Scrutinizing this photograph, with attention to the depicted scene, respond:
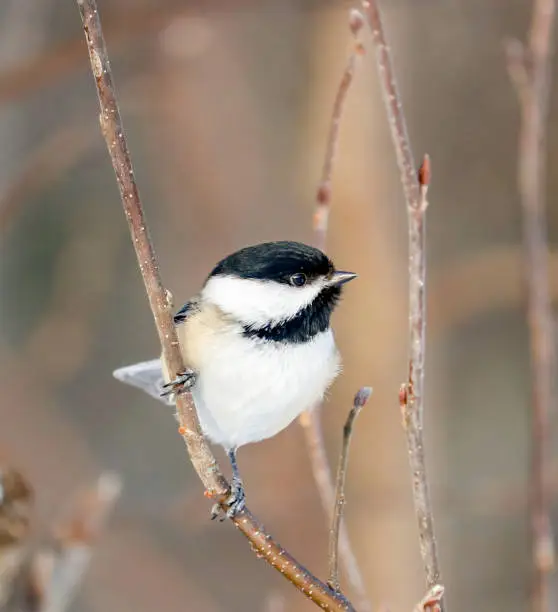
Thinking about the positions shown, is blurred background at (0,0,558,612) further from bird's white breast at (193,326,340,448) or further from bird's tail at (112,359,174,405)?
bird's white breast at (193,326,340,448)

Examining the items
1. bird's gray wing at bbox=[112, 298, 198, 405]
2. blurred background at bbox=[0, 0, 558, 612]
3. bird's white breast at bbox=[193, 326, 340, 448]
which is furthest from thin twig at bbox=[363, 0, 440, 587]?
blurred background at bbox=[0, 0, 558, 612]

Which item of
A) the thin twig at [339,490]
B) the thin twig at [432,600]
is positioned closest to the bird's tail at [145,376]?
the thin twig at [339,490]

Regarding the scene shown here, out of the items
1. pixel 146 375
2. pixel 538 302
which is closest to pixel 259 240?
pixel 146 375

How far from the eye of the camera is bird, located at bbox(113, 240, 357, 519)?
3.65 feet

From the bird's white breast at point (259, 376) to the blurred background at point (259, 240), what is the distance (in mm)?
1310

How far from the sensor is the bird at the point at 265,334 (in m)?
1.11

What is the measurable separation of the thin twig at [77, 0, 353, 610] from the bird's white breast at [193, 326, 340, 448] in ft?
0.74

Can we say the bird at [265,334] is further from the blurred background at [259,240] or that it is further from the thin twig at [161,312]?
the blurred background at [259,240]

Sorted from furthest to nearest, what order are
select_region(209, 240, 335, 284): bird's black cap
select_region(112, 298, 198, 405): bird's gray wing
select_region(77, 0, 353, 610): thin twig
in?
select_region(112, 298, 198, 405): bird's gray wing, select_region(209, 240, 335, 284): bird's black cap, select_region(77, 0, 353, 610): thin twig

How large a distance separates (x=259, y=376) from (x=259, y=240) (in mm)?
1893

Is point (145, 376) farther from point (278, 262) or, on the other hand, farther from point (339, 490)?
point (339, 490)

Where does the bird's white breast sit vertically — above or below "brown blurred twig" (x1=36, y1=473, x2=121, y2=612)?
above

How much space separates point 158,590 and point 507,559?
1.26m

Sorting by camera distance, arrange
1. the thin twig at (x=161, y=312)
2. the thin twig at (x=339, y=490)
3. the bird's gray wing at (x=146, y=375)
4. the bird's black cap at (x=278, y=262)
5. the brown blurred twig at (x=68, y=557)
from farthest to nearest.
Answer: the bird's gray wing at (x=146, y=375), the bird's black cap at (x=278, y=262), the brown blurred twig at (x=68, y=557), the thin twig at (x=339, y=490), the thin twig at (x=161, y=312)
